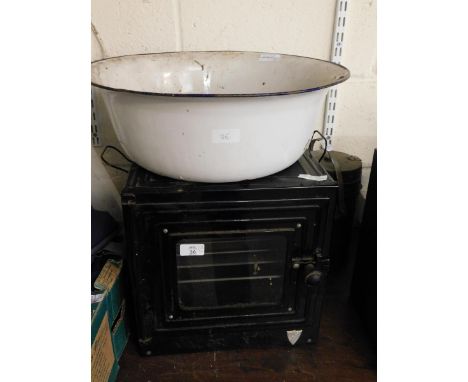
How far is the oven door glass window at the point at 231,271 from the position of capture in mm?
870

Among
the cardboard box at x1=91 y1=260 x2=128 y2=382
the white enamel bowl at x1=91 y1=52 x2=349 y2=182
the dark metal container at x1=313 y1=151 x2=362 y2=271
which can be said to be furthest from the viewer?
the dark metal container at x1=313 y1=151 x2=362 y2=271

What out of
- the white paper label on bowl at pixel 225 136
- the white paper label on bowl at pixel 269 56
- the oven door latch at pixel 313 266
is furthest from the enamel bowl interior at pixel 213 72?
the oven door latch at pixel 313 266

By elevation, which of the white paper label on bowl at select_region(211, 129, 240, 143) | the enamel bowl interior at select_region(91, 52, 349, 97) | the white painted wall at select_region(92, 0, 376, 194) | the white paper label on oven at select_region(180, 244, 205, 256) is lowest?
the white paper label on oven at select_region(180, 244, 205, 256)

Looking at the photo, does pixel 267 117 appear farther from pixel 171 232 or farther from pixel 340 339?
pixel 340 339

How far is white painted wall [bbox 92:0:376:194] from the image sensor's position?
3.54 feet

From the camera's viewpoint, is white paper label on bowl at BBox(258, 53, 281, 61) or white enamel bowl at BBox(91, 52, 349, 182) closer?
white enamel bowl at BBox(91, 52, 349, 182)

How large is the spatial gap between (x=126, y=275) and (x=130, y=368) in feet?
0.82

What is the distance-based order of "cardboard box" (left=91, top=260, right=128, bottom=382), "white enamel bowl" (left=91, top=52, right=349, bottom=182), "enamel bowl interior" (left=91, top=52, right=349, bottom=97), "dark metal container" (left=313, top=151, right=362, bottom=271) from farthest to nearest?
"dark metal container" (left=313, top=151, right=362, bottom=271) → "enamel bowl interior" (left=91, top=52, right=349, bottom=97) → "cardboard box" (left=91, top=260, right=128, bottom=382) → "white enamel bowl" (left=91, top=52, right=349, bottom=182)

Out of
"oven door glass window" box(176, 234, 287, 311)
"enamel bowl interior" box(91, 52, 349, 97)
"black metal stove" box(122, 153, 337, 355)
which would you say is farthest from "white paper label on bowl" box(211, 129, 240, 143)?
"enamel bowl interior" box(91, 52, 349, 97)

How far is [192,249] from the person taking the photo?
86 cm

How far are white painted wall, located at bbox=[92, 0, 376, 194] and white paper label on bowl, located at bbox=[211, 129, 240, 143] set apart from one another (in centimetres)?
56

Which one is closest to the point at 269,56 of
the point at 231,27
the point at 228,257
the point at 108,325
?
the point at 231,27

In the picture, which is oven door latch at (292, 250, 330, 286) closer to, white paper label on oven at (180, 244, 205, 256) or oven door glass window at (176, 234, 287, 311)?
oven door glass window at (176, 234, 287, 311)

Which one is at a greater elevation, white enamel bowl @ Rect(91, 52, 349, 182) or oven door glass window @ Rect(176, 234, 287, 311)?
white enamel bowl @ Rect(91, 52, 349, 182)
